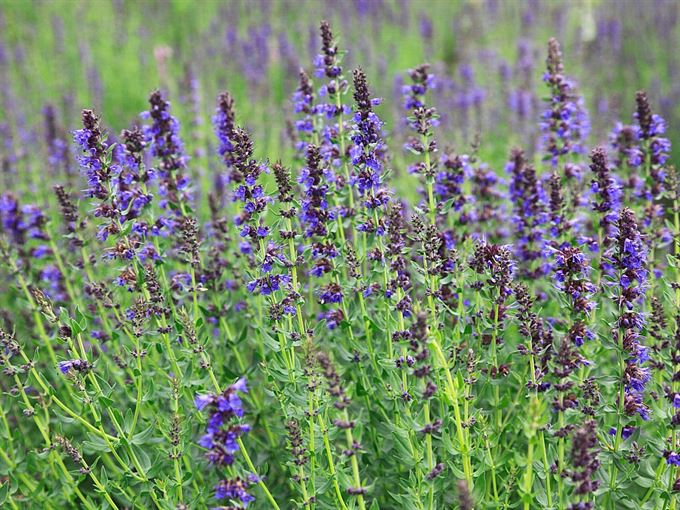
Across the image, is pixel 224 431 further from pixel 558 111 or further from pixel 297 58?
pixel 297 58

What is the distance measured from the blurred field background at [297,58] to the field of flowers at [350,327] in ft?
11.4

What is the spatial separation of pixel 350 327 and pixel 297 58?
9.63 meters

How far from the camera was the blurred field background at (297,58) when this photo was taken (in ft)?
36.7

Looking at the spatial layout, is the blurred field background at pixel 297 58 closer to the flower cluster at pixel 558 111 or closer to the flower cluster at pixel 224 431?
the flower cluster at pixel 558 111

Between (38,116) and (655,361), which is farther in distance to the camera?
(38,116)

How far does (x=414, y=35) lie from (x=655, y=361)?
13.8m

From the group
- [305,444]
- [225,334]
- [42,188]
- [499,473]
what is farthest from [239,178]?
[42,188]

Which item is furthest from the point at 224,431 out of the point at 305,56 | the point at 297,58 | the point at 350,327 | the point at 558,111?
the point at 305,56

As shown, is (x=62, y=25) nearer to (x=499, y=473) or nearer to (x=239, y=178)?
(x=239, y=178)

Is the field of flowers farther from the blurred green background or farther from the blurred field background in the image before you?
the blurred green background

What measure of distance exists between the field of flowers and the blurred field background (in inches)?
137

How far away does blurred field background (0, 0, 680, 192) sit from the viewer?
1117 cm

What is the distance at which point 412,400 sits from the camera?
4.39m

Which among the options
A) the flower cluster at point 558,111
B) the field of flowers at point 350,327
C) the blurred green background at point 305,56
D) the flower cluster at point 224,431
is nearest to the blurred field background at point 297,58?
the blurred green background at point 305,56
